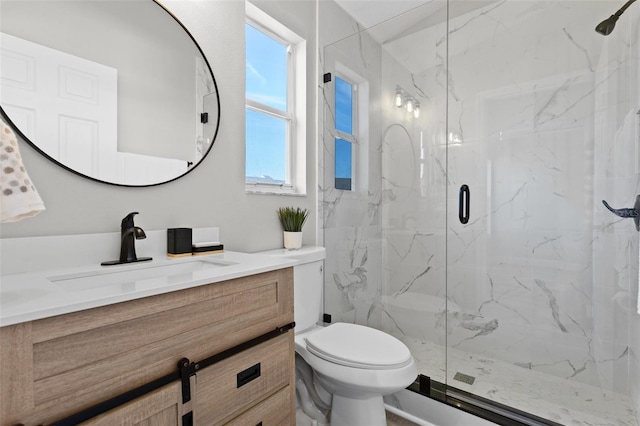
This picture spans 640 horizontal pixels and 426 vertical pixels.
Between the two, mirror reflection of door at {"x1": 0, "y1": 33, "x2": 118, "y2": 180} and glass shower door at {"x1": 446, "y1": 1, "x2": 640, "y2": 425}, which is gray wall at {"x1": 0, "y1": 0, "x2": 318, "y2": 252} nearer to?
mirror reflection of door at {"x1": 0, "y1": 33, "x2": 118, "y2": 180}

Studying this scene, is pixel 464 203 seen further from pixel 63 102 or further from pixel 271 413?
pixel 63 102

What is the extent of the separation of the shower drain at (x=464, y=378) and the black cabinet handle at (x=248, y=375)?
1300 millimetres

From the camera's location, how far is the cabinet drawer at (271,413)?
101 cm

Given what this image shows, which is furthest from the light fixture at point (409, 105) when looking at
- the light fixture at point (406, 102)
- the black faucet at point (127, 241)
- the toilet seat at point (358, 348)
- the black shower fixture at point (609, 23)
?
the black faucet at point (127, 241)

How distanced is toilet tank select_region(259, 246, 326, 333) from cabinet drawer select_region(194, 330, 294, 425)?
46cm

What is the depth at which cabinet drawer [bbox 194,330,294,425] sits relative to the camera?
899 mm

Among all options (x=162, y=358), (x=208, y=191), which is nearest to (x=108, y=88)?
(x=208, y=191)

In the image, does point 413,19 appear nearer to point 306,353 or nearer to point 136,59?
point 136,59

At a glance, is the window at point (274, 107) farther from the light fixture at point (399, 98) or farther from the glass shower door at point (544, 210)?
the glass shower door at point (544, 210)

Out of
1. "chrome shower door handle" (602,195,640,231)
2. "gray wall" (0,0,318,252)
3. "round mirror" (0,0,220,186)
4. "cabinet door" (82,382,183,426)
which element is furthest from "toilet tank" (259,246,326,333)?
"chrome shower door handle" (602,195,640,231)

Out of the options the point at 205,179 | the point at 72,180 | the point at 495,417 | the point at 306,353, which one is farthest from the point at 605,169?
the point at 72,180

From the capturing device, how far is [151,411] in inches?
30.5

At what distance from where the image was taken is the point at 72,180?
43.5 inches

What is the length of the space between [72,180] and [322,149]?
143 centimetres
